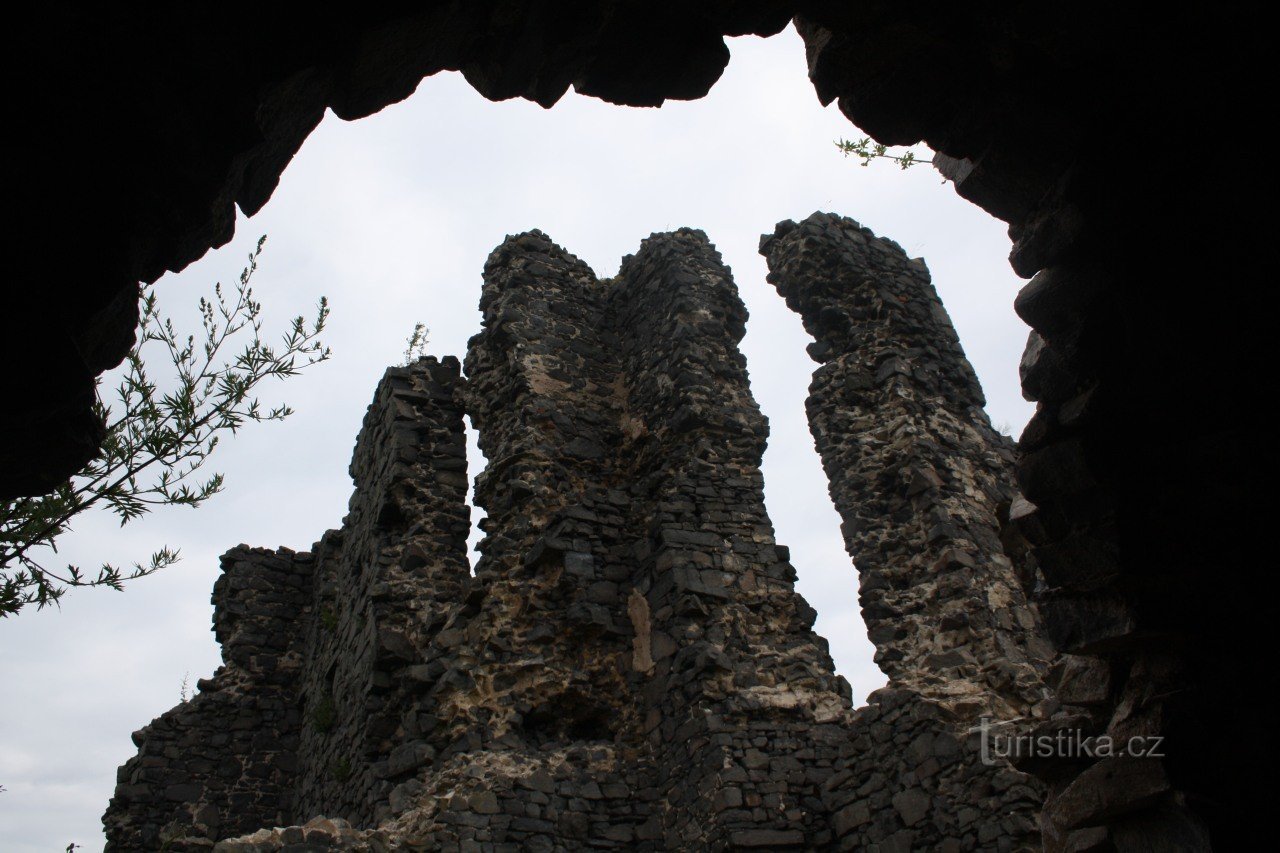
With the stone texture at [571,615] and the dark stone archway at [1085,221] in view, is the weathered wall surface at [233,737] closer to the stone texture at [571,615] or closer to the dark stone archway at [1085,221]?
the stone texture at [571,615]

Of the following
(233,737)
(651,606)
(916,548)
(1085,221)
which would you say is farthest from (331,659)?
(1085,221)

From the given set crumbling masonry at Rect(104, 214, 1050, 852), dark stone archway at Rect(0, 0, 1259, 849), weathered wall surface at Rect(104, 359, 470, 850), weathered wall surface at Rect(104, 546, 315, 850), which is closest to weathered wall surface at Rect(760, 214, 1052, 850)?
crumbling masonry at Rect(104, 214, 1050, 852)

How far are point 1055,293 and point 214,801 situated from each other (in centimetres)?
1268

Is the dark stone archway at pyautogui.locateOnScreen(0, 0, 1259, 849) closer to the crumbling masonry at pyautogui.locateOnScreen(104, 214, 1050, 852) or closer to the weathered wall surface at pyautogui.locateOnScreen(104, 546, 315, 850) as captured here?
the crumbling masonry at pyautogui.locateOnScreen(104, 214, 1050, 852)

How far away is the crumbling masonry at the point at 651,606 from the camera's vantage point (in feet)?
22.7

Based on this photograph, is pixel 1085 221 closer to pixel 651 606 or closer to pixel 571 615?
pixel 651 606

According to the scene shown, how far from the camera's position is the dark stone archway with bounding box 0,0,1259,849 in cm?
274

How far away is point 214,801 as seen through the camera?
12.2m

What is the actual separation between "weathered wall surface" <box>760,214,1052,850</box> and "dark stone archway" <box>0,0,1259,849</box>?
1562 millimetres

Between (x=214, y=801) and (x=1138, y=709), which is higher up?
A: (x=214, y=801)

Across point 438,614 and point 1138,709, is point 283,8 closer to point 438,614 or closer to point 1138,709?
point 1138,709

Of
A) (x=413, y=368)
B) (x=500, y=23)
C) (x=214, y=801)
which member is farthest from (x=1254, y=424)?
(x=214, y=801)

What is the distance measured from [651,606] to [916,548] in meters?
2.69

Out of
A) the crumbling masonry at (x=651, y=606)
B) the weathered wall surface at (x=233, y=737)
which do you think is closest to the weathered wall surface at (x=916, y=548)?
the crumbling masonry at (x=651, y=606)
